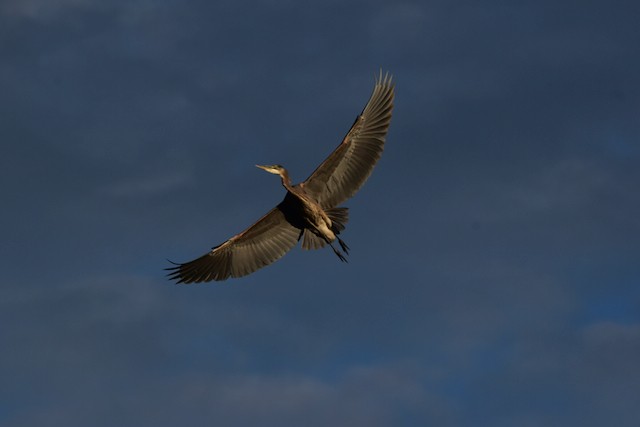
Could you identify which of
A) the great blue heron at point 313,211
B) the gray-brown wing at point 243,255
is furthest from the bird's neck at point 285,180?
the gray-brown wing at point 243,255

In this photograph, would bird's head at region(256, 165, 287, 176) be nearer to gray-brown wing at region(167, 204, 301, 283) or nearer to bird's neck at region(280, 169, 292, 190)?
bird's neck at region(280, 169, 292, 190)

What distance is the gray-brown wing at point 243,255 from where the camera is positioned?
88.1 feet

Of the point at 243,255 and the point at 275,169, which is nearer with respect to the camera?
the point at 275,169

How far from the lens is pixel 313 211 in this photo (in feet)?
82.3

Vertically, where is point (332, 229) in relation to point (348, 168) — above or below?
below

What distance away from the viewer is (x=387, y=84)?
2645 centimetres

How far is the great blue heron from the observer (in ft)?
83.1

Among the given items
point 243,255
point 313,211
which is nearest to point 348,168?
point 313,211

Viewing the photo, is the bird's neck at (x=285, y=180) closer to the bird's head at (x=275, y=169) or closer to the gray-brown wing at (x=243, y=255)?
the bird's head at (x=275, y=169)

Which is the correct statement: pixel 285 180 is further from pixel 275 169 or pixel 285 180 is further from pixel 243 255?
pixel 243 255

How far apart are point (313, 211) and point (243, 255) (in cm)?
277

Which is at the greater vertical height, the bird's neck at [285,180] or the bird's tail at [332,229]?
the bird's neck at [285,180]

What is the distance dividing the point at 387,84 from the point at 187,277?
6.22 meters

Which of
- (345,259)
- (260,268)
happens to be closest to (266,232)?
(260,268)
